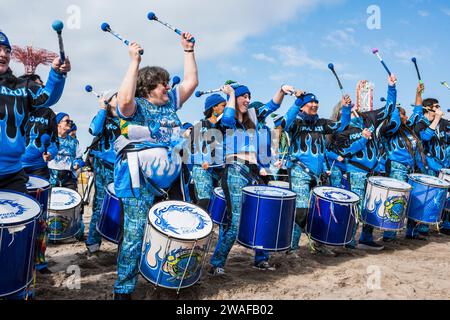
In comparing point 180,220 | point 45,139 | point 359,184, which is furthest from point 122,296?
point 359,184

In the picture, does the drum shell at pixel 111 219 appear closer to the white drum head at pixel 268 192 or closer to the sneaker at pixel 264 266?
the white drum head at pixel 268 192

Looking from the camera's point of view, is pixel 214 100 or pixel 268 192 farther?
pixel 214 100

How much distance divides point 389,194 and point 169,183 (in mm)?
3302

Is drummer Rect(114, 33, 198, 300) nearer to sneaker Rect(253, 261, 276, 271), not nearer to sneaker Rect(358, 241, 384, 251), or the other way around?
Answer: sneaker Rect(253, 261, 276, 271)

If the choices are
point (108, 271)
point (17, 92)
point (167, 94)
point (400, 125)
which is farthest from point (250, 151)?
point (400, 125)

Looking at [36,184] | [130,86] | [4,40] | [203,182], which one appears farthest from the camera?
[203,182]

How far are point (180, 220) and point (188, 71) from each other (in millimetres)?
1216

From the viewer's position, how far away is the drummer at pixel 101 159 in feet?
15.3

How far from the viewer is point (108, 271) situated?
4.06 meters

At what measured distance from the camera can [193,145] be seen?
5.62 m

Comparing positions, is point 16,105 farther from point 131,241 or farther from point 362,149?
point 362,149

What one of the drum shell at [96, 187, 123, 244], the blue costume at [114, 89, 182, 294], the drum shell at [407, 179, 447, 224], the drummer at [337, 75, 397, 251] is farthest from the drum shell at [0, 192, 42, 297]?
the drum shell at [407, 179, 447, 224]

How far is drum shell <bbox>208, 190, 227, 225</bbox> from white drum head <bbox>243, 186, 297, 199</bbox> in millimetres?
829

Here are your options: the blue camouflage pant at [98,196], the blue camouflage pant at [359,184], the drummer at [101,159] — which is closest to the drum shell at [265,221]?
the blue camouflage pant at [98,196]
